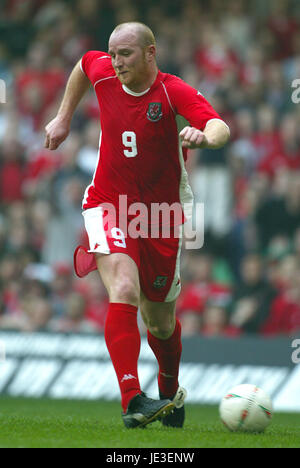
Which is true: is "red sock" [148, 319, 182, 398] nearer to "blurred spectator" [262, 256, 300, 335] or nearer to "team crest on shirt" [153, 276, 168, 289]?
"team crest on shirt" [153, 276, 168, 289]

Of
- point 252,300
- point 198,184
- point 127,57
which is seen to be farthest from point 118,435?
point 198,184

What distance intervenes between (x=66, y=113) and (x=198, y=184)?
6396 mm

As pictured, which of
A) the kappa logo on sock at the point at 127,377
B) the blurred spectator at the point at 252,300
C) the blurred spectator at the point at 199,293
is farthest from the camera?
the blurred spectator at the point at 199,293

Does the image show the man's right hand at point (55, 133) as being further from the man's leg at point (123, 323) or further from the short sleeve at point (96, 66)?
the man's leg at point (123, 323)

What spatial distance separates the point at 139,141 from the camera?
615 centimetres

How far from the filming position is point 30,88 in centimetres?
1500

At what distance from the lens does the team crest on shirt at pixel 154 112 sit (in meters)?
6.09

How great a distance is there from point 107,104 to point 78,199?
6.85 m

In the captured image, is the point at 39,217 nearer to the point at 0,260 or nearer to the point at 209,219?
the point at 0,260

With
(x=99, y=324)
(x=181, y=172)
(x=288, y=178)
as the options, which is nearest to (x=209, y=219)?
(x=288, y=178)

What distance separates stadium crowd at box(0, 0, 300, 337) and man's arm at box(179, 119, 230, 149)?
5462 millimetres

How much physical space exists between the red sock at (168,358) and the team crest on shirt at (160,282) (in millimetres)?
462

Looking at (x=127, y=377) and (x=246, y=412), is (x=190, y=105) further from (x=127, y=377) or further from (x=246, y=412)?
(x=246, y=412)

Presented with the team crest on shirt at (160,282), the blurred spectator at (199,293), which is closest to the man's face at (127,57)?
the team crest on shirt at (160,282)
